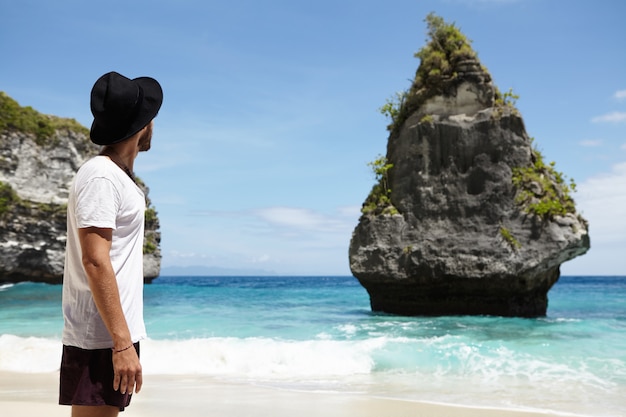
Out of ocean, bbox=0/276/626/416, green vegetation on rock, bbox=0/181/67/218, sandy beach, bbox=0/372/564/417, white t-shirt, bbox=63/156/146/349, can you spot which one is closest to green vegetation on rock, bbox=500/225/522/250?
ocean, bbox=0/276/626/416

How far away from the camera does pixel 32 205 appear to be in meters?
32.3

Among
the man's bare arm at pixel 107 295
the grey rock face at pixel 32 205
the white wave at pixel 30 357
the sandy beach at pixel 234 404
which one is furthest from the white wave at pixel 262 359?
the grey rock face at pixel 32 205

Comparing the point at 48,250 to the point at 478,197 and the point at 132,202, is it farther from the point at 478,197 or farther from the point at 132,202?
the point at 132,202

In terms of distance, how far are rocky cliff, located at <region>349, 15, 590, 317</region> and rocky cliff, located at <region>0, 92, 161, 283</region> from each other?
75.5 ft

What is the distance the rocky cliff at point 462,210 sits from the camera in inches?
572

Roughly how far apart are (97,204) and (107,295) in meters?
0.34

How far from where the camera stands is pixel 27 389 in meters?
6.64

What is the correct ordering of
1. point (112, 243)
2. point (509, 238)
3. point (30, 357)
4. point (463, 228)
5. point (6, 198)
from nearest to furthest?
point (112, 243) < point (30, 357) < point (509, 238) < point (463, 228) < point (6, 198)

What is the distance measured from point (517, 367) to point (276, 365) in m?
3.62

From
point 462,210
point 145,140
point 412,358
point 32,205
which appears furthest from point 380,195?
point 32,205

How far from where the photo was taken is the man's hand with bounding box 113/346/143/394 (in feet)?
7.00

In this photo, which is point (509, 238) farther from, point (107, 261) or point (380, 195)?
point (107, 261)

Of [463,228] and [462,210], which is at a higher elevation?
[462,210]

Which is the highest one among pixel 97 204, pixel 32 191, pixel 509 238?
pixel 32 191
